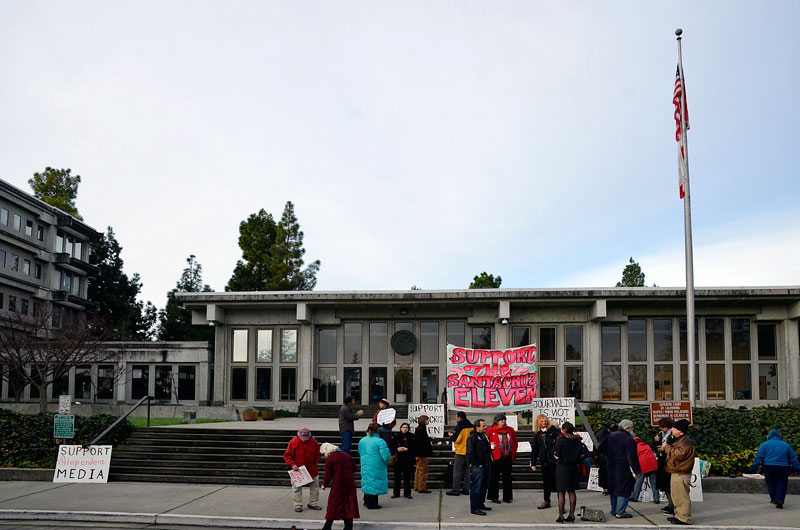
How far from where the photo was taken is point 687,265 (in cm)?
2230

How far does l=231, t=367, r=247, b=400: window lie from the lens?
34094 mm

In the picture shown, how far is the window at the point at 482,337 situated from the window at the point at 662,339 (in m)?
7.50

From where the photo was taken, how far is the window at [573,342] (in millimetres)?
32594

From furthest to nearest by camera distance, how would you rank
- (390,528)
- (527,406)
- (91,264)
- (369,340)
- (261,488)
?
(91,264) → (369,340) → (527,406) → (261,488) → (390,528)

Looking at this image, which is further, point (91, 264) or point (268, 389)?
point (91, 264)

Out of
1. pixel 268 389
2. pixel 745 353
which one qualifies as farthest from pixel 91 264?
pixel 745 353

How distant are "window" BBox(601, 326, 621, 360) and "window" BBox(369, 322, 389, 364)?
10022 mm

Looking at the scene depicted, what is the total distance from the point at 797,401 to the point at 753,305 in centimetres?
450

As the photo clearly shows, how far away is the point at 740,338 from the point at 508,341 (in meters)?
10.6

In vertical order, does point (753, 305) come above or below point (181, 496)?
above

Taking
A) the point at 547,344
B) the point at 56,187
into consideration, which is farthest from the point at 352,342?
the point at 56,187

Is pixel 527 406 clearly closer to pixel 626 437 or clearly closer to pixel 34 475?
pixel 626 437

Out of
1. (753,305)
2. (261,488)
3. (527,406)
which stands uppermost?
(753,305)

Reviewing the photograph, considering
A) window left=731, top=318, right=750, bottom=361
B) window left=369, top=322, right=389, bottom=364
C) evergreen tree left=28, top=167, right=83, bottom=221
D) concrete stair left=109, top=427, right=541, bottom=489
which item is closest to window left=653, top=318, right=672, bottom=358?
window left=731, top=318, right=750, bottom=361
